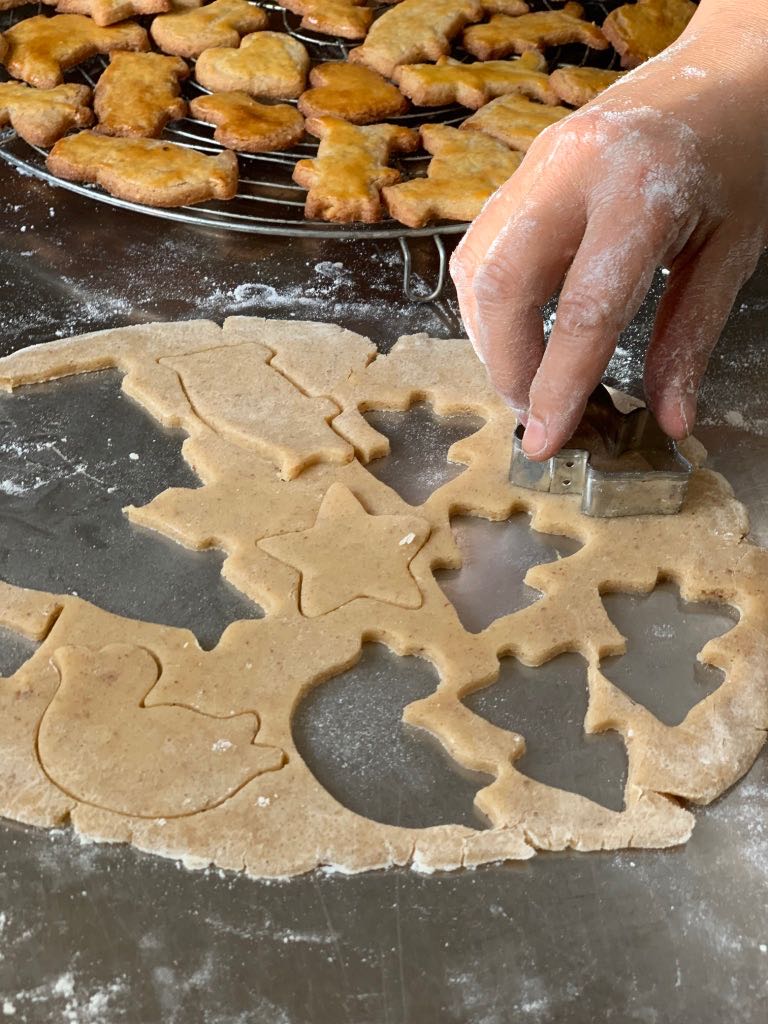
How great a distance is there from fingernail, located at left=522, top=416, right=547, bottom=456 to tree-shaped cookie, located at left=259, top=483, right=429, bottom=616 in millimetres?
269

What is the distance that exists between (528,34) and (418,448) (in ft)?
5.26

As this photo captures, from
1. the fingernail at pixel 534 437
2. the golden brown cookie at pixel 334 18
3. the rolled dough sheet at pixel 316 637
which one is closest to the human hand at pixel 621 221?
the fingernail at pixel 534 437

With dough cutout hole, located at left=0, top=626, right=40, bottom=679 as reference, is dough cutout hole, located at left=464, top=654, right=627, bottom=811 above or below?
above

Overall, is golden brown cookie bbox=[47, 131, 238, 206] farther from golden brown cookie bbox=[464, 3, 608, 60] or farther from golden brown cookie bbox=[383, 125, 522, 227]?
golden brown cookie bbox=[464, 3, 608, 60]

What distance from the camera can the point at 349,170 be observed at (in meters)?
2.76

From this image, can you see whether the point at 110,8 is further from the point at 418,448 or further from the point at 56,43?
the point at 418,448

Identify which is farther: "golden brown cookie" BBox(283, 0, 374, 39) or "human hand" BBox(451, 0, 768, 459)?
"golden brown cookie" BBox(283, 0, 374, 39)

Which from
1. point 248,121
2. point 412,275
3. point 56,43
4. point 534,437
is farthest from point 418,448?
point 56,43

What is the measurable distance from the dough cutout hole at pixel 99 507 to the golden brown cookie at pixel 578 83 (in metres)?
1.46

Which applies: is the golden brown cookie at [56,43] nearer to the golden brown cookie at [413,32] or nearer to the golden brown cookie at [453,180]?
the golden brown cookie at [413,32]

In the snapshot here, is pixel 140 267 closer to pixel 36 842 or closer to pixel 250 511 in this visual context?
pixel 250 511

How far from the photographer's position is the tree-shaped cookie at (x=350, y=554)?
195 cm

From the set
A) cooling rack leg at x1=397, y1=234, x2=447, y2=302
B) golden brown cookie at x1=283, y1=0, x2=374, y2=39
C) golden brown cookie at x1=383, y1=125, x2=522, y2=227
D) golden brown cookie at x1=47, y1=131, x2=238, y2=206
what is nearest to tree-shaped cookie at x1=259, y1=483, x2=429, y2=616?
cooling rack leg at x1=397, y1=234, x2=447, y2=302

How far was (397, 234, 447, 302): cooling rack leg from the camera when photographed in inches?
103
